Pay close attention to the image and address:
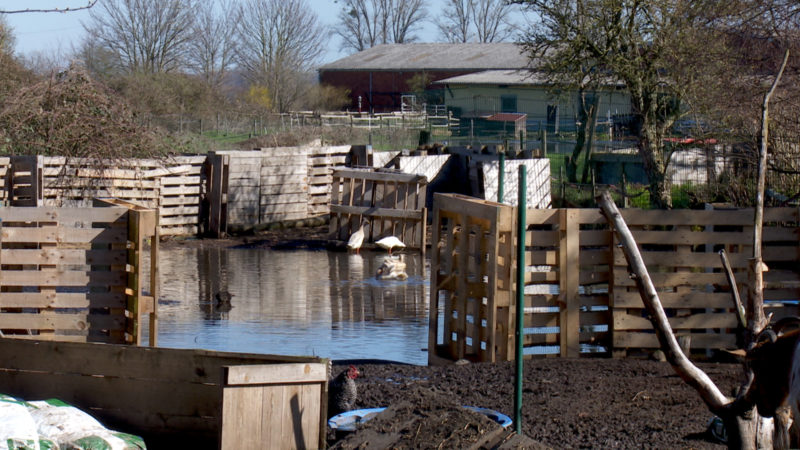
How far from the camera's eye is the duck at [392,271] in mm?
16156

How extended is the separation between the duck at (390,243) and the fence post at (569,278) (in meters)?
9.59

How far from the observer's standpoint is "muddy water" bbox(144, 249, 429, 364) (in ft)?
36.0

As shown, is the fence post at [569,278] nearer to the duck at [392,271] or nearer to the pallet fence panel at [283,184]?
the duck at [392,271]

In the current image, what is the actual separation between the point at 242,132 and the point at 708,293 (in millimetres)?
34741

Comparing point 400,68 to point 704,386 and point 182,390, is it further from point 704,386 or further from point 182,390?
point 704,386

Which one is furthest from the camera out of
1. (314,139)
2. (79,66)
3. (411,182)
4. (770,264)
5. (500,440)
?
(314,139)

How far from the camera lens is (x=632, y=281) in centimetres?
955

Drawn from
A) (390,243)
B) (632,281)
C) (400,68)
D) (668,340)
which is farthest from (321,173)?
(400,68)

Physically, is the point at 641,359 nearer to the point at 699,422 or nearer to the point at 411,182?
the point at 699,422

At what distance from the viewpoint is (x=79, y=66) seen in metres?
21.2

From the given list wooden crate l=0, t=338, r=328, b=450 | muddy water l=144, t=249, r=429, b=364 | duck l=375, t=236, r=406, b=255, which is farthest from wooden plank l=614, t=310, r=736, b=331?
duck l=375, t=236, r=406, b=255

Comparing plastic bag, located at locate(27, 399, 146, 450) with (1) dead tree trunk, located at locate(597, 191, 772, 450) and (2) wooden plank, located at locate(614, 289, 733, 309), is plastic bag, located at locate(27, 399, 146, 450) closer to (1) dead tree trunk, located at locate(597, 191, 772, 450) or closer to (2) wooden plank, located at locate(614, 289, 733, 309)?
(1) dead tree trunk, located at locate(597, 191, 772, 450)

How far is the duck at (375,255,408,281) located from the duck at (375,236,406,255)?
93.4 inches

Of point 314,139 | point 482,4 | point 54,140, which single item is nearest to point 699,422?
point 54,140
